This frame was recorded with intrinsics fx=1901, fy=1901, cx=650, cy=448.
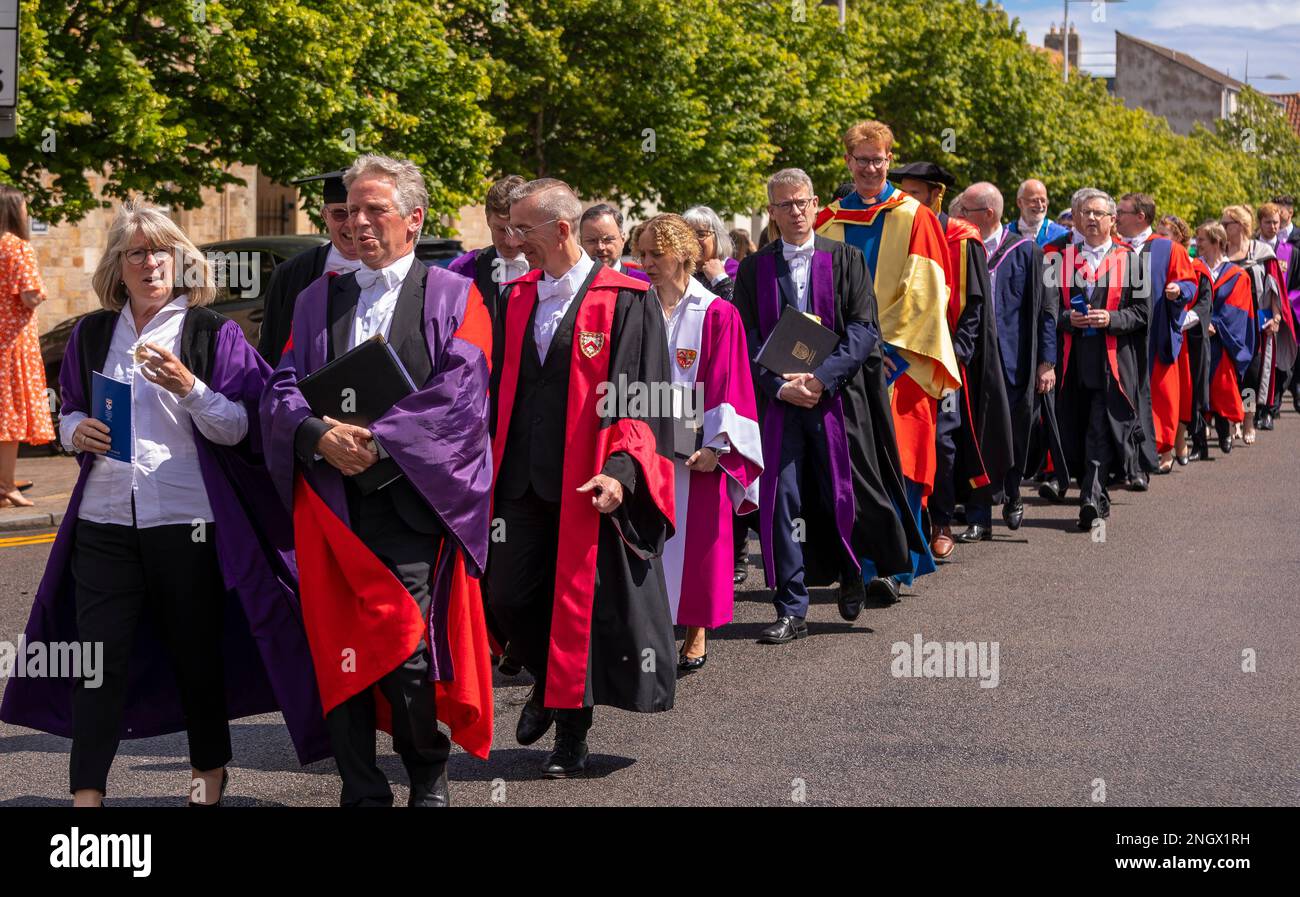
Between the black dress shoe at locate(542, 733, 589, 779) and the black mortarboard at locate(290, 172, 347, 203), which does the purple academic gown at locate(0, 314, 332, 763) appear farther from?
the black mortarboard at locate(290, 172, 347, 203)

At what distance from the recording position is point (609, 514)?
622 centimetres

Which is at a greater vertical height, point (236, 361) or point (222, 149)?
point (222, 149)

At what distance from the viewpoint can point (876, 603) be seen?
9.45m

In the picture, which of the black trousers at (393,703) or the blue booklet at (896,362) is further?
the blue booklet at (896,362)

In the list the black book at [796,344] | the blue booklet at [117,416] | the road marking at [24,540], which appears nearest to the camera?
the blue booklet at [117,416]

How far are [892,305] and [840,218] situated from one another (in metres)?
0.52

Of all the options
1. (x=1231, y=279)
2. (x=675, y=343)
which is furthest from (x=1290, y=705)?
(x=1231, y=279)

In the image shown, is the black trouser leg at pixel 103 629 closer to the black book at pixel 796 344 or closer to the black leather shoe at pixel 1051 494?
the black book at pixel 796 344

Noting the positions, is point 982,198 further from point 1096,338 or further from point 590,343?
point 590,343

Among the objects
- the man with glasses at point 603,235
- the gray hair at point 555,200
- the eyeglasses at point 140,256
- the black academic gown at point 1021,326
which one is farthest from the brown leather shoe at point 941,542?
the eyeglasses at point 140,256

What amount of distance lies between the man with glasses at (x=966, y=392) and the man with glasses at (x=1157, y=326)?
2.23m

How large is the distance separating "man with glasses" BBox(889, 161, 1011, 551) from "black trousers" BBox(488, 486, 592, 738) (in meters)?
4.57

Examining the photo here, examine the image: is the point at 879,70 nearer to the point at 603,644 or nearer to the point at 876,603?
the point at 876,603

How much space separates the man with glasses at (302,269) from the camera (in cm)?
678
